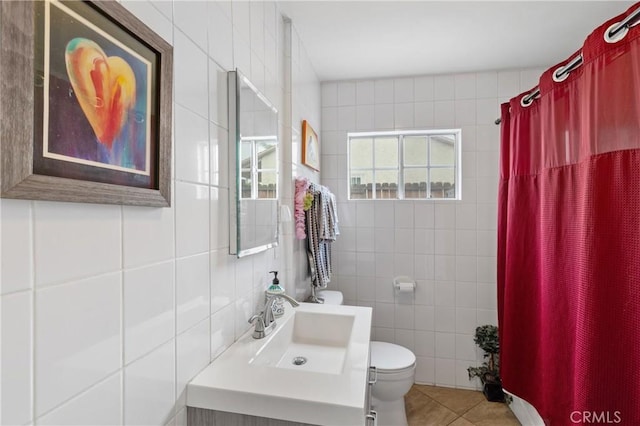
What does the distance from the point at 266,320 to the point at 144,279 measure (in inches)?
27.0

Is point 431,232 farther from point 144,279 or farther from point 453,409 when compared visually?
point 144,279

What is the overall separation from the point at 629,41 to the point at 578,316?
0.90 m

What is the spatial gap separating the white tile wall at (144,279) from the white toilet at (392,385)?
3.27 ft

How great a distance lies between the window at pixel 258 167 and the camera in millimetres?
1229

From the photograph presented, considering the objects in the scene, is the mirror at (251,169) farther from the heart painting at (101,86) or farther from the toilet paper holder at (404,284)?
the toilet paper holder at (404,284)

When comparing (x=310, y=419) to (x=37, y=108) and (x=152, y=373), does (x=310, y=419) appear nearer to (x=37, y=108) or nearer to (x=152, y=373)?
(x=152, y=373)

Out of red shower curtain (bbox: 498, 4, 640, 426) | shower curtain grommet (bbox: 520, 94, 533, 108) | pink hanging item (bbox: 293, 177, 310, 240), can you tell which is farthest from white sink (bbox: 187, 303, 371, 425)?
shower curtain grommet (bbox: 520, 94, 533, 108)

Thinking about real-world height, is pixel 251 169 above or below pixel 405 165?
below

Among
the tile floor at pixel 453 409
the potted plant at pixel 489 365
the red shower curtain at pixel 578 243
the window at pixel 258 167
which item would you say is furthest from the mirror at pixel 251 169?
the potted plant at pixel 489 365

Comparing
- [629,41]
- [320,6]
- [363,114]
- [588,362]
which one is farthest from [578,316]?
[363,114]

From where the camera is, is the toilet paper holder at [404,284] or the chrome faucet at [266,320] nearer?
the chrome faucet at [266,320]

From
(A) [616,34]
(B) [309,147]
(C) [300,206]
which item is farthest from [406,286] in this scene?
(A) [616,34]

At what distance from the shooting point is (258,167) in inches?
53.7

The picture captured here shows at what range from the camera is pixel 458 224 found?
2.51 meters
